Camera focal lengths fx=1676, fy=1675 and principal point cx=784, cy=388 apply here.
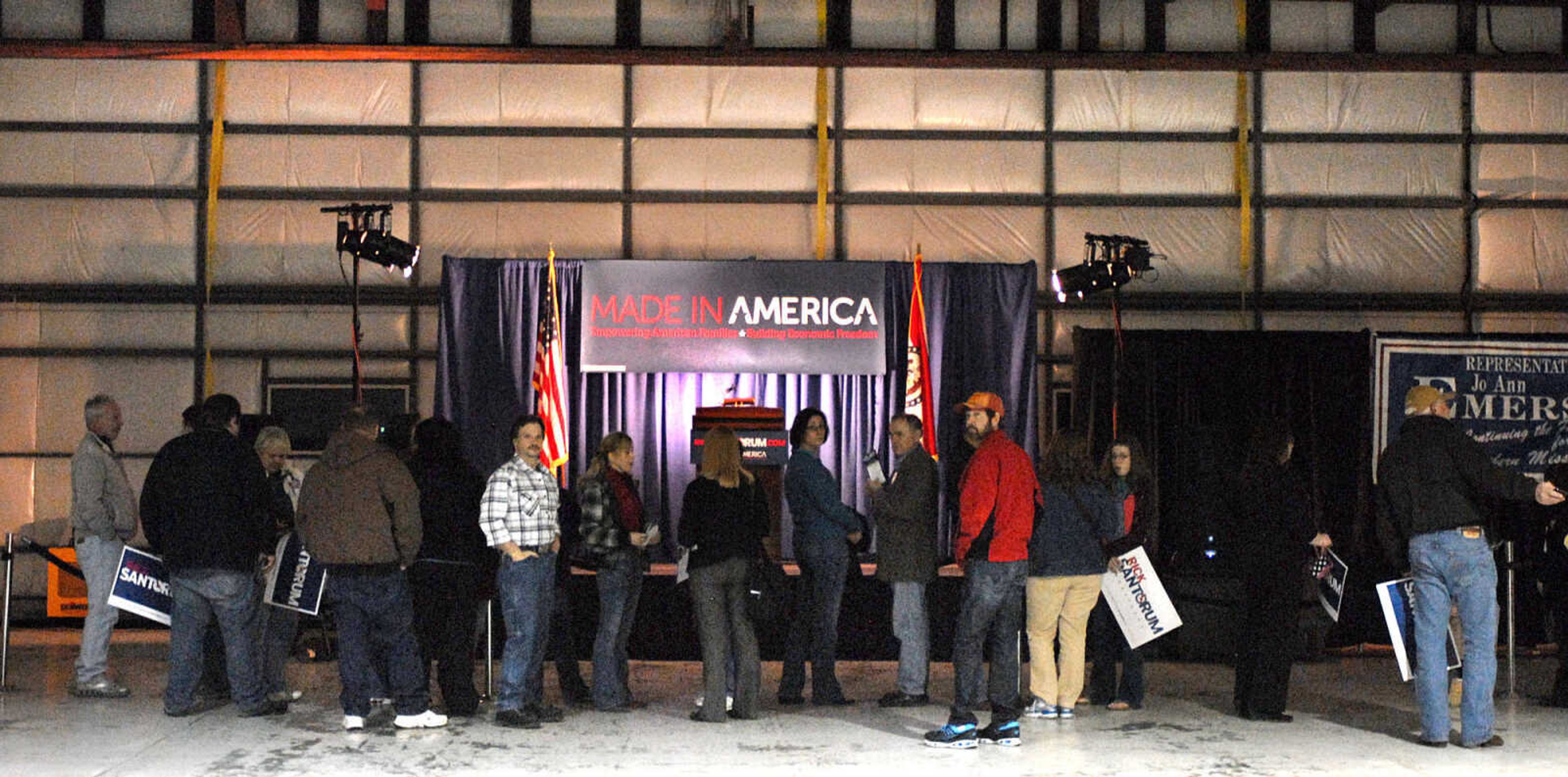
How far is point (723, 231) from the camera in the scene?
11562mm

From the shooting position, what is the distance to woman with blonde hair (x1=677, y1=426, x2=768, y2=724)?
6910mm

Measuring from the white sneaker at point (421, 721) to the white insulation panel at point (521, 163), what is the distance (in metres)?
5.45

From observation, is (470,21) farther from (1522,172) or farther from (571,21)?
(1522,172)

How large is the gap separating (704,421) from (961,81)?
304cm

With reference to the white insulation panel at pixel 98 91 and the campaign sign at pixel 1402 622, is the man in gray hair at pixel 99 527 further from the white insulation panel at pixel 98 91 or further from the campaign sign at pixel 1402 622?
the campaign sign at pixel 1402 622

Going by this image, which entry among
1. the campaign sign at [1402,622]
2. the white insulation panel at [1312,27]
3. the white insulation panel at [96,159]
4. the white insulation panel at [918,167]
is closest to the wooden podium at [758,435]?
the white insulation panel at [918,167]

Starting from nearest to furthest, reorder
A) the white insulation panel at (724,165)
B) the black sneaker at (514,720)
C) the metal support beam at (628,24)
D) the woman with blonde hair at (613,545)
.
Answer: the black sneaker at (514,720) → the woman with blonde hair at (613,545) → the metal support beam at (628,24) → the white insulation panel at (724,165)

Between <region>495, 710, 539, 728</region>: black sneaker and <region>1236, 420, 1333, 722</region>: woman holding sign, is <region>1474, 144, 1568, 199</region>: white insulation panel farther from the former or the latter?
<region>495, 710, 539, 728</region>: black sneaker

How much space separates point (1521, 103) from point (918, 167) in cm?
421

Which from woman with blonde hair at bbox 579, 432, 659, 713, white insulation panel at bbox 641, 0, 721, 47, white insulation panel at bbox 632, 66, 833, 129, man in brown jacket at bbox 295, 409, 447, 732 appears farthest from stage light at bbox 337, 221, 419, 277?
man in brown jacket at bbox 295, 409, 447, 732

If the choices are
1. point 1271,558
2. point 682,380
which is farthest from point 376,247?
point 1271,558

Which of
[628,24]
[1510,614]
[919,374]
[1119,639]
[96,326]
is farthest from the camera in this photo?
[96,326]

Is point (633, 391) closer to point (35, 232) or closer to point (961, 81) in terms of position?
point (961, 81)

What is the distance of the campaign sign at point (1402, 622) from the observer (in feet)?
22.1
